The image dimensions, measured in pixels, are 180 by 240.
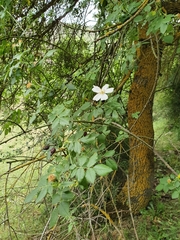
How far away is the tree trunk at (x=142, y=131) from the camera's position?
7.41ft

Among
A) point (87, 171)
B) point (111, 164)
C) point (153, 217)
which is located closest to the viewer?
point (87, 171)

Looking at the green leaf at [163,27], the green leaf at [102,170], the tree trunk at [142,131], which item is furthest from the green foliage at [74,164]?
the tree trunk at [142,131]

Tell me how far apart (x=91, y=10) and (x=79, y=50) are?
36 centimetres

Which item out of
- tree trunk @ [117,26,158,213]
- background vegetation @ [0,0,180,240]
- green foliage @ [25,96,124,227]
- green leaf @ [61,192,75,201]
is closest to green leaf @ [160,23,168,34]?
background vegetation @ [0,0,180,240]

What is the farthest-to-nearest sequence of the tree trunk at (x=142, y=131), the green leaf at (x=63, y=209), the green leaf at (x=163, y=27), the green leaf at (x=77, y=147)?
the tree trunk at (x=142, y=131) → the green leaf at (x=163, y=27) → the green leaf at (x=77, y=147) → the green leaf at (x=63, y=209)

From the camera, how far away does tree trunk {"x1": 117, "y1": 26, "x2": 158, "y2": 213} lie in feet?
7.41

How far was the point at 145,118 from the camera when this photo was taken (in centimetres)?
240

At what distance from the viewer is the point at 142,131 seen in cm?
238

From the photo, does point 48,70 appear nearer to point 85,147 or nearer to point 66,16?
point 66,16

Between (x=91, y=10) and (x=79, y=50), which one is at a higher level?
(x=91, y=10)

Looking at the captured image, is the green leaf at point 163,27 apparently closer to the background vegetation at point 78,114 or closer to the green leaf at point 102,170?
the background vegetation at point 78,114

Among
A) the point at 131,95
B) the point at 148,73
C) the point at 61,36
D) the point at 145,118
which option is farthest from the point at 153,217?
the point at 61,36

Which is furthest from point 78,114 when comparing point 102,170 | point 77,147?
point 102,170

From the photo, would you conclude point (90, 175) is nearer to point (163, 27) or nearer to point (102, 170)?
point (102, 170)
